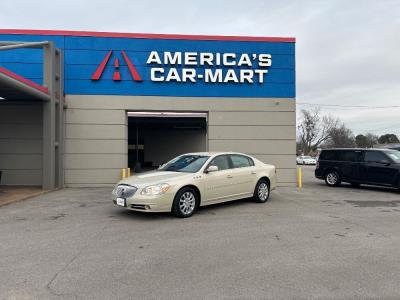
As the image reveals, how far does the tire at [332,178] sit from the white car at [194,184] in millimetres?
6455

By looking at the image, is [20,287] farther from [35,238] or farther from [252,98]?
[252,98]

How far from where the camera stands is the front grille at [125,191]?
27.4 ft

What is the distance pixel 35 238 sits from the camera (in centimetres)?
679

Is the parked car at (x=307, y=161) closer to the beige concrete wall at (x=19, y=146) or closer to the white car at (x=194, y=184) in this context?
the beige concrete wall at (x=19, y=146)

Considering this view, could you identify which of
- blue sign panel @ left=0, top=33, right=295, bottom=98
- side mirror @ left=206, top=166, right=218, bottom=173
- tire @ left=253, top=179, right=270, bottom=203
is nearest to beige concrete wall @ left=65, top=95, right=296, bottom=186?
blue sign panel @ left=0, top=33, right=295, bottom=98

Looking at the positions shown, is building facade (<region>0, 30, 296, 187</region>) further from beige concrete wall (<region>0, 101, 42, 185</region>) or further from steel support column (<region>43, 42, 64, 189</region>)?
steel support column (<region>43, 42, 64, 189</region>)

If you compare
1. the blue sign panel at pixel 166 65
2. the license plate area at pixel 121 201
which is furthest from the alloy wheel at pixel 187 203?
the blue sign panel at pixel 166 65

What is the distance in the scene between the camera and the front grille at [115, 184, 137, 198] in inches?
329

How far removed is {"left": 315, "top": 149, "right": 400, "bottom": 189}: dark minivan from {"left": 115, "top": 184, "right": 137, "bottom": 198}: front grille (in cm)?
1054

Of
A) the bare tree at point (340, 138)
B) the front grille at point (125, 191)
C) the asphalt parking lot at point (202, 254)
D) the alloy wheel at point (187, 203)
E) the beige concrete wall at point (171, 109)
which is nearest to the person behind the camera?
the asphalt parking lot at point (202, 254)

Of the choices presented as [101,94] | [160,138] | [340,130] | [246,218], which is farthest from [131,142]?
[340,130]

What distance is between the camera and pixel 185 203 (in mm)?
8695

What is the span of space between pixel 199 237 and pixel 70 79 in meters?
11.4

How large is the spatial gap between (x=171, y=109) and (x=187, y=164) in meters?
6.96
